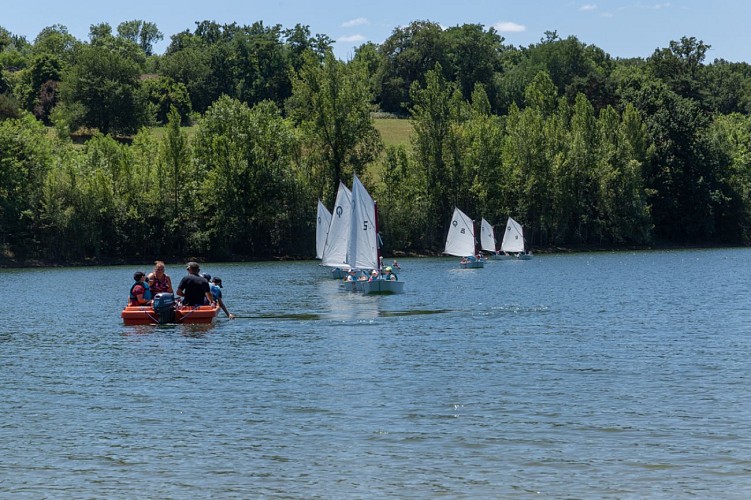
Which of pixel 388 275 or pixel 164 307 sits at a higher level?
pixel 388 275

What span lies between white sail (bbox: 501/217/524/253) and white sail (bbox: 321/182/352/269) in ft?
178

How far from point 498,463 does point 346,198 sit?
4150cm

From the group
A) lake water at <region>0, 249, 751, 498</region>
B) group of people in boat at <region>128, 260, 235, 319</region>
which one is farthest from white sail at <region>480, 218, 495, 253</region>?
group of people in boat at <region>128, 260, 235, 319</region>

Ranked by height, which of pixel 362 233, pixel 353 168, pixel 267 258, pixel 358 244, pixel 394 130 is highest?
pixel 394 130

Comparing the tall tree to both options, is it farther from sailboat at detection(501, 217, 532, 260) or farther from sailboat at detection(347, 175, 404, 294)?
sailboat at detection(347, 175, 404, 294)

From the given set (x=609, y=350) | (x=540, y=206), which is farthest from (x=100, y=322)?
(x=540, y=206)

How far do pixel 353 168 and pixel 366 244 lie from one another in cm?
5557

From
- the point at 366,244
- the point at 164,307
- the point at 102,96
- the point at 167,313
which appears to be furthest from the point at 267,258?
the point at 164,307

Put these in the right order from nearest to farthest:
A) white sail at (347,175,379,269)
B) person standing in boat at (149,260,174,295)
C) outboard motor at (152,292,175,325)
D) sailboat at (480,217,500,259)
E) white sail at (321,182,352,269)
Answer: outboard motor at (152,292,175,325) < person standing in boat at (149,260,174,295) < white sail at (347,175,379,269) < white sail at (321,182,352,269) < sailboat at (480,217,500,259)

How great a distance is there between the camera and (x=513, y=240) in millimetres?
114062

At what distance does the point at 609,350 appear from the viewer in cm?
3375

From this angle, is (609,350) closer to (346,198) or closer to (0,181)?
(346,198)

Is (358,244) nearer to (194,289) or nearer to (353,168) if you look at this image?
(194,289)

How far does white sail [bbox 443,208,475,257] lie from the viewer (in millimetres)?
95500
